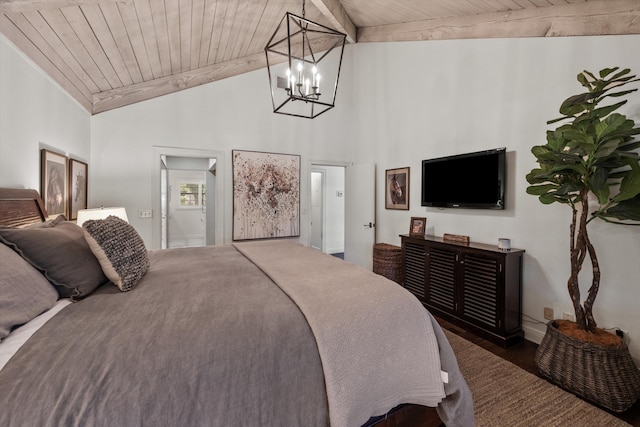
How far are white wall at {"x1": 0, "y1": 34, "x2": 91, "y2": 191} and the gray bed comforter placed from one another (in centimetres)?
128

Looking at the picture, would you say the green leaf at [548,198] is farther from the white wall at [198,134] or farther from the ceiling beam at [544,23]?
the white wall at [198,134]

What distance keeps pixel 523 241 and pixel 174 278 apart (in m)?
2.92

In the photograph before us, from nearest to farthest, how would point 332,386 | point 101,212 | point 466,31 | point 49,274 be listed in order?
point 332,386 → point 49,274 → point 101,212 → point 466,31

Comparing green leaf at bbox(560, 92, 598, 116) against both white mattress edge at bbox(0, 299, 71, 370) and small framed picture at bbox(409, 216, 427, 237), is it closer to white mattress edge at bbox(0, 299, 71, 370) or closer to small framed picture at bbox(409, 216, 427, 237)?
small framed picture at bbox(409, 216, 427, 237)

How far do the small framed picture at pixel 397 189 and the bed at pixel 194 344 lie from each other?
8.68 ft

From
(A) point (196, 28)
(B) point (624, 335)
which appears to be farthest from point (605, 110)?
(A) point (196, 28)

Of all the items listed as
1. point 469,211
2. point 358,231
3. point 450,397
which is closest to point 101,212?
point 450,397

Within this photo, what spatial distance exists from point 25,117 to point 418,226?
370 cm

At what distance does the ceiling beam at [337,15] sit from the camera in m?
3.19

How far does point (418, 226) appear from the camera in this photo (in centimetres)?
354

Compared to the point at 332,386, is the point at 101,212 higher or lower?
higher

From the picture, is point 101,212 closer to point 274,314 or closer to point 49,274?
point 49,274

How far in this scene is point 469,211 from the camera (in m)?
3.15

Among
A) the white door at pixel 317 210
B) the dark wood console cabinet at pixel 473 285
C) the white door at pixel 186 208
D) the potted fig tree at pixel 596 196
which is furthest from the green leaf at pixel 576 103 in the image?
the white door at pixel 186 208
